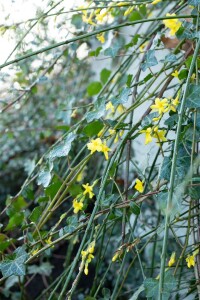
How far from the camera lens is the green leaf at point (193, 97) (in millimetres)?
801

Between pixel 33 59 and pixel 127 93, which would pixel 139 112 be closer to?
pixel 33 59

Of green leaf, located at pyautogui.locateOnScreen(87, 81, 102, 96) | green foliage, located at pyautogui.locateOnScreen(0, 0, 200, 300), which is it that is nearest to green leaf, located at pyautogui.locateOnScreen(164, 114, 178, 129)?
green foliage, located at pyautogui.locateOnScreen(0, 0, 200, 300)

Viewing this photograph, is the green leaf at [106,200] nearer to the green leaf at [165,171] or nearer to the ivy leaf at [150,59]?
the green leaf at [165,171]

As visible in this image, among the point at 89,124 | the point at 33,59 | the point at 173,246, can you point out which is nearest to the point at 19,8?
the point at 33,59

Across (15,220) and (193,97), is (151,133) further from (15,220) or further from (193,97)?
(15,220)

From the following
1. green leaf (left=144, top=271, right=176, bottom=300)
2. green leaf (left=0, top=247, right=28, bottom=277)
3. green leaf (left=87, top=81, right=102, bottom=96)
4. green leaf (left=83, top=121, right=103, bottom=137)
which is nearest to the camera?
green leaf (left=144, top=271, right=176, bottom=300)

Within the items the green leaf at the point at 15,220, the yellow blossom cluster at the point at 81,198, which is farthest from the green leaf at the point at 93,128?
the green leaf at the point at 15,220

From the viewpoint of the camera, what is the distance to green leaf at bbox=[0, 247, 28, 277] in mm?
901

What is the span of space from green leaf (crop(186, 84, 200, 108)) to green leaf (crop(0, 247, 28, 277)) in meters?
0.41

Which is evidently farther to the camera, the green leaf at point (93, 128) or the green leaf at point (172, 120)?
the green leaf at point (93, 128)

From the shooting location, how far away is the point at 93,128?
1026 millimetres

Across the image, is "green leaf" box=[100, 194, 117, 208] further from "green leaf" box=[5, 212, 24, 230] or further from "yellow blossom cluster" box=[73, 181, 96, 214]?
"green leaf" box=[5, 212, 24, 230]

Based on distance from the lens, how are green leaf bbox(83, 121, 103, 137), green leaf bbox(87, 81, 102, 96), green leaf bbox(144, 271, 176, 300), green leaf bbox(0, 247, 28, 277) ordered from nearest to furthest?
green leaf bbox(144, 271, 176, 300) < green leaf bbox(0, 247, 28, 277) < green leaf bbox(83, 121, 103, 137) < green leaf bbox(87, 81, 102, 96)

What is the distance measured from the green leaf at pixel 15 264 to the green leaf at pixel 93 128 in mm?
272
